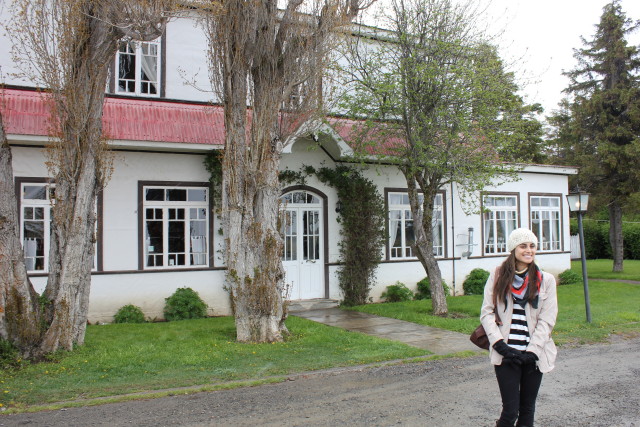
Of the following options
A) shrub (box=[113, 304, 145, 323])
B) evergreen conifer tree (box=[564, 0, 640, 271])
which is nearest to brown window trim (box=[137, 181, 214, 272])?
shrub (box=[113, 304, 145, 323])

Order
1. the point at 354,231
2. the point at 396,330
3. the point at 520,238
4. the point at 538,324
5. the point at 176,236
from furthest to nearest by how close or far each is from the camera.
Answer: the point at 354,231
the point at 176,236
the point at 396,330
the point at 520,238
the point at 538,324

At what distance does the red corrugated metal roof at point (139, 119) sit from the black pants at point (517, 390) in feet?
26.9

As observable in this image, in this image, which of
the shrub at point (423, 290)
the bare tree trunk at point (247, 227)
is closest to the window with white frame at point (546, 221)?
the shrub at point (423, 290)

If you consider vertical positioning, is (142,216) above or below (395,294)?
above

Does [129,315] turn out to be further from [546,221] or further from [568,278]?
[568,278]

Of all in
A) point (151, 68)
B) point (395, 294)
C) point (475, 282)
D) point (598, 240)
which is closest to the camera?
point (151, 68)

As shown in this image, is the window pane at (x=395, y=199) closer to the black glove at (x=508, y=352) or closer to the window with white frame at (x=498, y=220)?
the window with white frame at (x=498, y=220)

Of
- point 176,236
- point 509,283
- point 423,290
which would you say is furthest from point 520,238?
point 423,290

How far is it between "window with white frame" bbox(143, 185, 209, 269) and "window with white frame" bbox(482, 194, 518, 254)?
863 cm

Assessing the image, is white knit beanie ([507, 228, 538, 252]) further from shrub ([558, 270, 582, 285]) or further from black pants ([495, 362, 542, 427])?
shrub ([558, 270, 582, 285])

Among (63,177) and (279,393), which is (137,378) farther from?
(63,177)

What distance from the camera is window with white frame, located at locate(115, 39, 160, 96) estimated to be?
12438 mm

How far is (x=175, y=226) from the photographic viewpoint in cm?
1213

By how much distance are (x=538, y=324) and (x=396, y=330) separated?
256 inches
